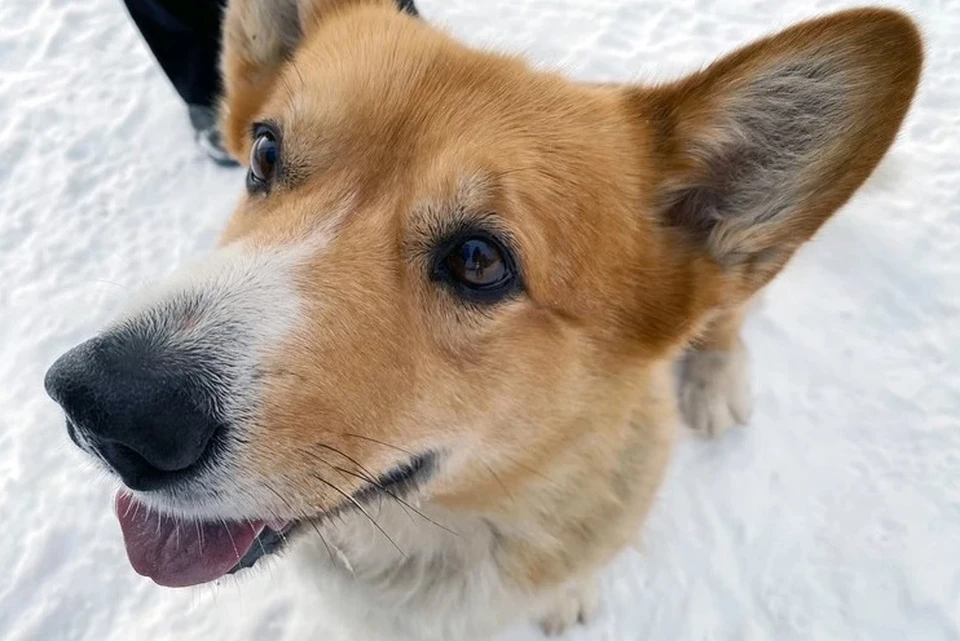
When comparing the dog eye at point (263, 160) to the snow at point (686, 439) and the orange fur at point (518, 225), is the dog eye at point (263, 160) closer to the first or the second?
the orange fur at point (518, 225)

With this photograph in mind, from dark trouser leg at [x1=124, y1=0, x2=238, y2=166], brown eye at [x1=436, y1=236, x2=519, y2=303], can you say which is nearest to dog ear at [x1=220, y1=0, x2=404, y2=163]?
brown eye at [x1=436, y1=236, x2=519, y2=303]

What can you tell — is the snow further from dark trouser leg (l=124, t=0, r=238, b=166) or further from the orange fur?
the orange fur

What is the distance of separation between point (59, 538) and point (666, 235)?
8.34ft

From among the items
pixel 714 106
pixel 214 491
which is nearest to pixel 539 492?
pixel 214 491

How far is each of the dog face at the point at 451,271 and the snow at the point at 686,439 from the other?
855 mm

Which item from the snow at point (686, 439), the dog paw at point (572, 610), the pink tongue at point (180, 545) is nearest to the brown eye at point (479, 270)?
the pink tongue at point (180, 545)

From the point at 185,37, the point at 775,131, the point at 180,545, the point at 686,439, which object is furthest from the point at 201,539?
the point at 185,37

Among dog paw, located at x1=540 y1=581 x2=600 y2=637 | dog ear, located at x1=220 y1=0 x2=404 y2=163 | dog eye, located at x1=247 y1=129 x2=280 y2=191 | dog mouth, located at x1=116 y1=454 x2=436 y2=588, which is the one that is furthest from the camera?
dog paw, located at x1=540 y1=581 x2=600 y2=637

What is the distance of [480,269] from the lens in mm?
1813

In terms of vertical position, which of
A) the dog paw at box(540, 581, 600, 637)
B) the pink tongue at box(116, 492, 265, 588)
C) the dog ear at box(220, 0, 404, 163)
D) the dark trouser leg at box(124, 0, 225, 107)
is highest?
the dog ear at box(220, 0, 404, 163)

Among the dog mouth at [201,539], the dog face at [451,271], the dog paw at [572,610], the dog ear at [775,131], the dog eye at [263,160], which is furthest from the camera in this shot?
the dog paw at [572,610]

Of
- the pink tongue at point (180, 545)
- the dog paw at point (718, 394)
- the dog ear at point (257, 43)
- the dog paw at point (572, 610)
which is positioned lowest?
the dog paw at point (572, 610)

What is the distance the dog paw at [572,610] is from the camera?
9.21 ft

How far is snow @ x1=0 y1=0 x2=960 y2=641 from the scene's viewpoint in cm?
289
